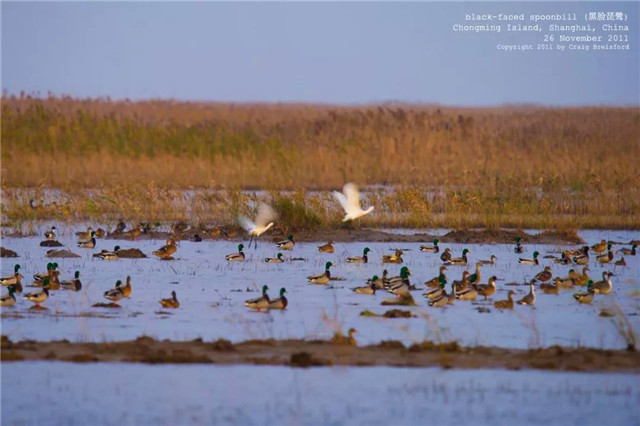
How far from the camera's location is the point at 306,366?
32.7 ft

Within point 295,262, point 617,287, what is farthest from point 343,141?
point 617,287

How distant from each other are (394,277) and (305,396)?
17.3ft

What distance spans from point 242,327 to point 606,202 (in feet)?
43.2

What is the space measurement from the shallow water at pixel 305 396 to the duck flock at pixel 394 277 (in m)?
3.14

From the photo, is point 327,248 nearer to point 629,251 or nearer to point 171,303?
point 629,251

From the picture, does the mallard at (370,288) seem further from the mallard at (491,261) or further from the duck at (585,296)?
the mallard at (491,261)

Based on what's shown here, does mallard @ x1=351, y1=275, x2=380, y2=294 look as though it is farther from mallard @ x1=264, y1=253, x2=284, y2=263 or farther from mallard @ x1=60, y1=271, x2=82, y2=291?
mallard @ x1=60, y1=271, x2=82, y2=291

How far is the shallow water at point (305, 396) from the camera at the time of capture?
859 cm

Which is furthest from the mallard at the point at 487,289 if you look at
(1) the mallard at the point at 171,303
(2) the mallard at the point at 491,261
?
(1) the mallard at the point at 171,303

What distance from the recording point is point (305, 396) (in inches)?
359

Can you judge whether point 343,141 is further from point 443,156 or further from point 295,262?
point 295,262

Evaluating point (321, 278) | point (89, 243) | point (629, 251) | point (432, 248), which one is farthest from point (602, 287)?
point (89, 243)

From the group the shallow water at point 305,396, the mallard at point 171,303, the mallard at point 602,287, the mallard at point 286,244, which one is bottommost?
the shallow water at point 305,396

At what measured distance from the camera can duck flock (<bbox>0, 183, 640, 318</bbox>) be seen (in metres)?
13.2
